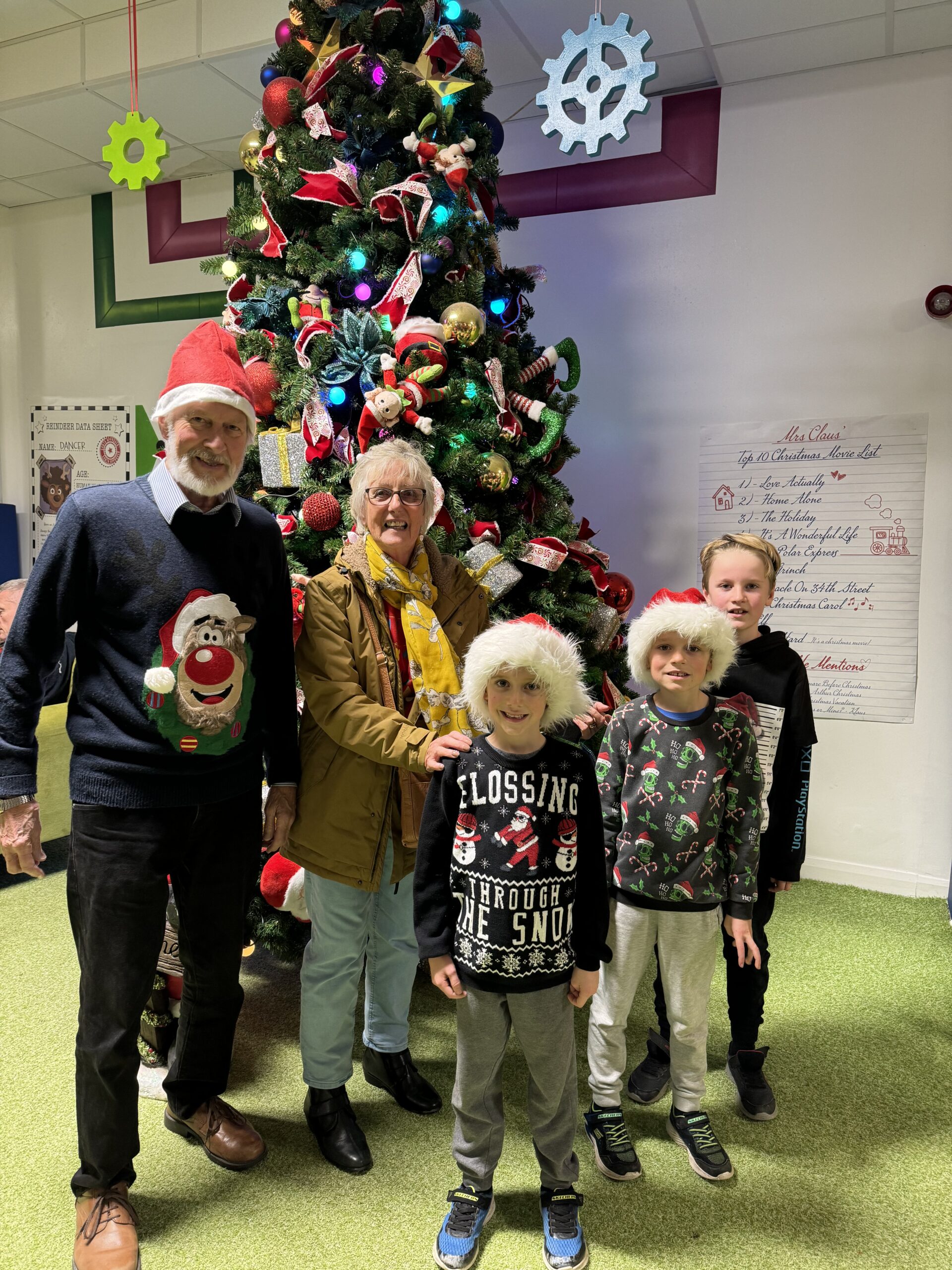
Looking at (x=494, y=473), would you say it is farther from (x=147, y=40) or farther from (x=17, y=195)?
(x=17, y=195)

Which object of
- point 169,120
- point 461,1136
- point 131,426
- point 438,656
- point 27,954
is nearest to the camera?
point 461,1136

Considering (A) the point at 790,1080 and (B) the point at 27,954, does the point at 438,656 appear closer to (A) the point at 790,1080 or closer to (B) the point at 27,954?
(A) the point at 790,1080

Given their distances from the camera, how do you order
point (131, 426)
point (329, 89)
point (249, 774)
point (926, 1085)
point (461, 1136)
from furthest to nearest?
point (131, 426), point (329, 89), point (926, 1085), point (249, 774), point (461, 1136)

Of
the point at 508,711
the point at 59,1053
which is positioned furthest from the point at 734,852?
the point at 59,1053

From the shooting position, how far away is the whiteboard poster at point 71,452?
14.2ft

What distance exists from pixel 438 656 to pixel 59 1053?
1439mm

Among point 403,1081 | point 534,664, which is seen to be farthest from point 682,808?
point 403,1081

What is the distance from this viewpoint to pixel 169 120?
3.47 metres

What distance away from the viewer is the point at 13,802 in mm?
1397

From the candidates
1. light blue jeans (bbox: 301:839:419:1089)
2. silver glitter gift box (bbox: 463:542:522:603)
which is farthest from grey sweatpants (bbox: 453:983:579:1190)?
silver glitter gift box (bbox: 463:542:522:603)

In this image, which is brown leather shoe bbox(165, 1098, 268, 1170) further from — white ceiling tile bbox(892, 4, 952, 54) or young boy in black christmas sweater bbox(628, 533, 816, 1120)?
white ceiling tile bbox(892, 4, 952, 54)

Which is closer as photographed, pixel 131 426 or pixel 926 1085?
pixel 926 1085

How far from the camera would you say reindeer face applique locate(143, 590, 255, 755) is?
1399 millimetres

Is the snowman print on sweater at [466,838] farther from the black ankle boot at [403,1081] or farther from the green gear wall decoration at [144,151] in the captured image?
the green gear wall decoration at [144,151]
